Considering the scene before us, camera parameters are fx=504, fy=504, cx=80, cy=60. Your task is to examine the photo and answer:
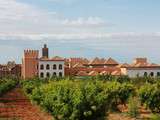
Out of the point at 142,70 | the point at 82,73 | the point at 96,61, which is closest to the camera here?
the point at 142,70

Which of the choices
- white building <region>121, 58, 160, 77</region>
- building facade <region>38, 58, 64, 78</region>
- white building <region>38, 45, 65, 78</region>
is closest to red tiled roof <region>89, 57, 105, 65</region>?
white building <region>38, 45, 65, 78</region>

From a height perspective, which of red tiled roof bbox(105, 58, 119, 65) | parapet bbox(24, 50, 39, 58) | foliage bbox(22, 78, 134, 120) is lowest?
foliage bbox(22, 78, 134, 120)

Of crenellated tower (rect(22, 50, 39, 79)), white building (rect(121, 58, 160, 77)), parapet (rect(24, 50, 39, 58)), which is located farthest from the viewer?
parapet (rect(24, 50, 39, 58))

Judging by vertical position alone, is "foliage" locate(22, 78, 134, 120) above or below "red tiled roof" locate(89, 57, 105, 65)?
below

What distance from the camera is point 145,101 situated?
35.7 meters

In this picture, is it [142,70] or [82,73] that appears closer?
[142,70]

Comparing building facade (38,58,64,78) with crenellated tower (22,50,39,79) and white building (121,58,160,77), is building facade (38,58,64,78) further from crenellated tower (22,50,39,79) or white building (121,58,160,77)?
white building (121,58,160,77)

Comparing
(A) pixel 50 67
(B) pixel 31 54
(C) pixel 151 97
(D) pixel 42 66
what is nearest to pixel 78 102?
(C) pixel 151 97

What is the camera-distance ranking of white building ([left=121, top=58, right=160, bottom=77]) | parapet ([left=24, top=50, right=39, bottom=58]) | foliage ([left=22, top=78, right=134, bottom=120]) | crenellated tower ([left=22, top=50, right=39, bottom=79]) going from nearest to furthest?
foliage ([left=22, top=78, right=134, bottom=120]) < white building ([left=121, top=58, right=160, bottom=77]) < crenellated tower ([left=22, top=50, right=39, bottom=79]) < parapet ([left=24, top=50, right=39, bottom=58])

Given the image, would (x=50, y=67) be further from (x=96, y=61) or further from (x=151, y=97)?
(x=151, y=97)

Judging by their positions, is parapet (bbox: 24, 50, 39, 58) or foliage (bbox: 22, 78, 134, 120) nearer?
foliage (bbox: 22, 78, 134, 120)

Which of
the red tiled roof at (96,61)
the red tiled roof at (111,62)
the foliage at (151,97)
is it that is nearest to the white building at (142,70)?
the red tiled roof at (111,62)

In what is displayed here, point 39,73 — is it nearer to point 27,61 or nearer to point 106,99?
point 27,61

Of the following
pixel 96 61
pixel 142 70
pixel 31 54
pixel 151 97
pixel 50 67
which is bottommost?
pixel 151 97
